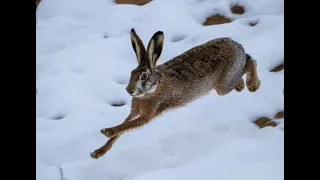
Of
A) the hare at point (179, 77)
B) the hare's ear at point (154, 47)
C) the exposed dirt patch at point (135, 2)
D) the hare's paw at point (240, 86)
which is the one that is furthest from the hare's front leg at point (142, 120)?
the exposed dirt patch at point (135, 2)

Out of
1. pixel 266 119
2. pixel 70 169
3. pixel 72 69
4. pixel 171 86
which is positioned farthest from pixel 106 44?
pixel 266 119

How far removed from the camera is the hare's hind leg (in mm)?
1127

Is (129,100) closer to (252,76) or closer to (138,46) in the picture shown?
(138,46)

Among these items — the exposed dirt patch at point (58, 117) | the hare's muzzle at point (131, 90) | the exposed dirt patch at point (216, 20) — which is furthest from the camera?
the exposed dirt patch at point (216, 20)

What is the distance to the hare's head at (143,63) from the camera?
95 centimetres

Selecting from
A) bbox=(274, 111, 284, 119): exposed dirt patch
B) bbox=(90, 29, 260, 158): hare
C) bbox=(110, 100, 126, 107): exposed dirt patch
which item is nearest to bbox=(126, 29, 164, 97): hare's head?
bbox=(90, 29, 260, 158): hare

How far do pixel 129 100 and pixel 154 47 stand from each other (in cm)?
17

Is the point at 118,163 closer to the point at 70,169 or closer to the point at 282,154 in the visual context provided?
the point at 70,169

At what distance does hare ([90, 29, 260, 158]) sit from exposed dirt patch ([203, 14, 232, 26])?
0.07 meters

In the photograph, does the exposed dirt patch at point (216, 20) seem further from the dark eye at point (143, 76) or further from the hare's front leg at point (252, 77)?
the dark eye at point (143, 76)

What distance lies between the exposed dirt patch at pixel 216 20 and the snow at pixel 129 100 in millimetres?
14

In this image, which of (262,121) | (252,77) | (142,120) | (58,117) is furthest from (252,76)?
(58,117)

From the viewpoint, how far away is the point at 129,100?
1.07 metres
